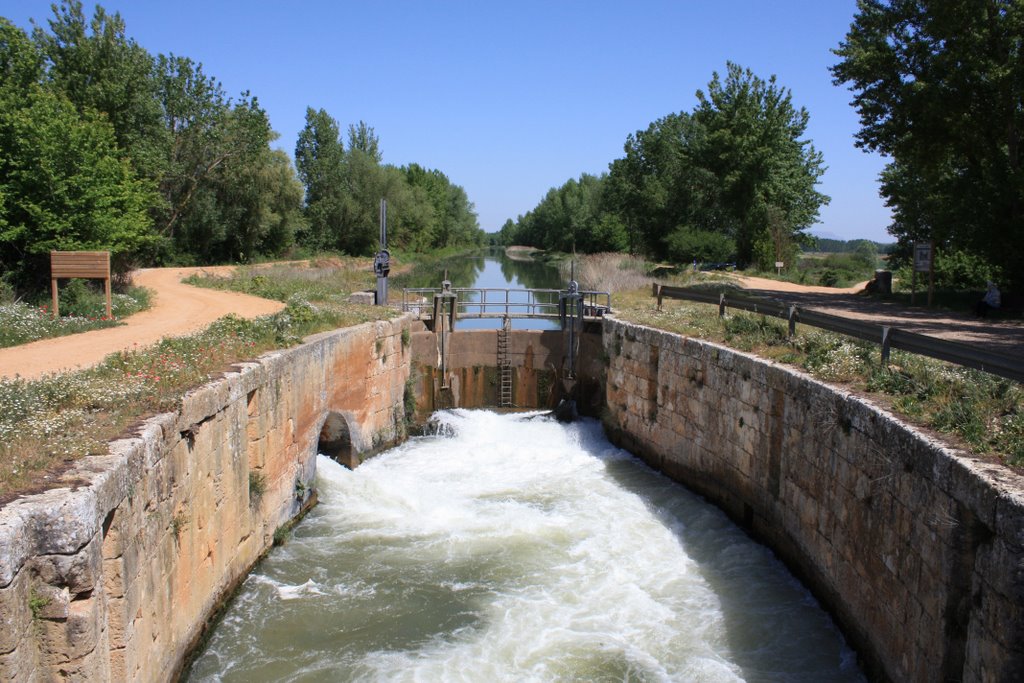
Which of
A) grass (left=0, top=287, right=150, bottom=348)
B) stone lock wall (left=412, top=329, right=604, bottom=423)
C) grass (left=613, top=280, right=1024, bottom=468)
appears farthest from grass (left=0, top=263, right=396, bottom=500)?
grass (left=613, top=280, right=1024, bottom=468)

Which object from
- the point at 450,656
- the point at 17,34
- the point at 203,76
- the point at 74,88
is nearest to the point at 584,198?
the point at 203,76

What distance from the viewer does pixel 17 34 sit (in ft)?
65.3

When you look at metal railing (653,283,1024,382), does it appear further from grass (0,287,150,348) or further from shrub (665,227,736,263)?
shrub (665,227,736,263)

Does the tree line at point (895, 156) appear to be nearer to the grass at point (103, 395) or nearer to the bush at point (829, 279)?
the bush at point (829, 279)

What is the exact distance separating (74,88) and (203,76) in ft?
30.5

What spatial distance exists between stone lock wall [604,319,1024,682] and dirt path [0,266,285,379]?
27.5 ft

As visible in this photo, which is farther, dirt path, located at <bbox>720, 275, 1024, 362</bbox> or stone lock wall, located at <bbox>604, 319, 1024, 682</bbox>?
dirt path, located at <bbox>720, 275, 1024, 362</bbox>

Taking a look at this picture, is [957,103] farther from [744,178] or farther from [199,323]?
[744,178]

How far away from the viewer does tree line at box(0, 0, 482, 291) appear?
16.9m

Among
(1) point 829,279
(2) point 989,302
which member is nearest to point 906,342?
(2) point 989,302

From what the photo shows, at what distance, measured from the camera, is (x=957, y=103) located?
690 inches

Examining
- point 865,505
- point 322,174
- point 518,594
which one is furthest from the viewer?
point 322,174

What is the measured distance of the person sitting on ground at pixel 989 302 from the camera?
17.0 metres

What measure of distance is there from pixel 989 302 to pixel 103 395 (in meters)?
16.9
